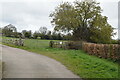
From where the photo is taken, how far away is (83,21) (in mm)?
31062

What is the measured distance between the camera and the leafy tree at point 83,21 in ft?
94.9

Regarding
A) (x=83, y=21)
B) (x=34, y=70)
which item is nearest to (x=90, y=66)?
(x=34, y=70)

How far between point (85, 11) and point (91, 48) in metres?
14.8

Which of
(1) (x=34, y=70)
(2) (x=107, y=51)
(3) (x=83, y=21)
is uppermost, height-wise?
(3) (x=83, y=21)

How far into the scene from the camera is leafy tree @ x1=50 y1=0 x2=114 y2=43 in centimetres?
2892

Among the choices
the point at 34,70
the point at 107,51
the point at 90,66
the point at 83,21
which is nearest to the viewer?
the point at 34,70

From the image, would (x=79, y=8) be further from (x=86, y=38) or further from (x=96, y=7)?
(x=86, y=38)

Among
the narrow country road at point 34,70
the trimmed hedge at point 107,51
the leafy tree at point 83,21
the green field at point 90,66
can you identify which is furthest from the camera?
the leafy tree at point 83,21

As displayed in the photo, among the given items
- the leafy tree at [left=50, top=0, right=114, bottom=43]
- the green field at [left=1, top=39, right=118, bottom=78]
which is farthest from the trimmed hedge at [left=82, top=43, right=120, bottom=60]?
the leafy tree at [left=50, top=0, right=114, bottom=43]

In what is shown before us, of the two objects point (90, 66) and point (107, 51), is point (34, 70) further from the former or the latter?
point (107, 51)

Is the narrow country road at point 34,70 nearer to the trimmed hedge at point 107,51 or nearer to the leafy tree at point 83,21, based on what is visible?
the trimmed hedge at point 107,51

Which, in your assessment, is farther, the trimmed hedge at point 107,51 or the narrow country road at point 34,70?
the trimmed hedge at point 107,51

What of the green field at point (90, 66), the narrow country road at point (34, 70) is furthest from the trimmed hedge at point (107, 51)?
the narrow country road at point (34, 70)

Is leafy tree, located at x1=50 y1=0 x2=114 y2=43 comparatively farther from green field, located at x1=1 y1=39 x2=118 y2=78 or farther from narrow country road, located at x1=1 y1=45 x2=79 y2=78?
narrow country road, located at x1=1 y1=45 x2=79 y2=78
